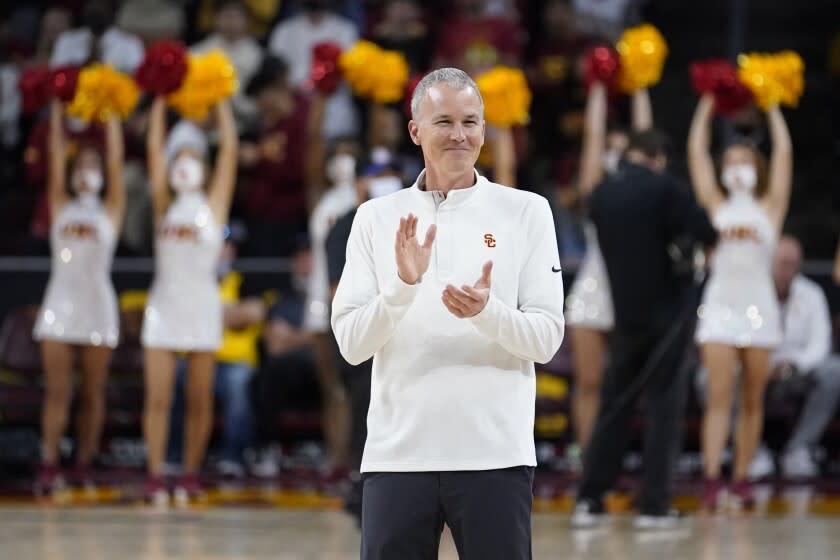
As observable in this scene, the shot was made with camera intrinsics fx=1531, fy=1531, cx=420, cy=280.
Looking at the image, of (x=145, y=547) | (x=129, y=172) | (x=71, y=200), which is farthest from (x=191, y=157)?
(x=145, y=547)

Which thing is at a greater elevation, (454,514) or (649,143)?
(649,143)

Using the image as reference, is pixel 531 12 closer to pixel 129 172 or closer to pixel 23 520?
pixel 129 172

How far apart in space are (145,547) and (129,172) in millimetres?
4450

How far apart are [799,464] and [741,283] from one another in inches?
65.8

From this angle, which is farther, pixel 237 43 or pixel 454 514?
pixel 237 43

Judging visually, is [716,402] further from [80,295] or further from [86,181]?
[86,181]

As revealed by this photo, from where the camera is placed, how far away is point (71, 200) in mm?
9289

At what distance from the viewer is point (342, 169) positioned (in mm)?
9258

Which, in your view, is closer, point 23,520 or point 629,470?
point 23,520

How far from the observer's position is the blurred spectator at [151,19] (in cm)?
1176

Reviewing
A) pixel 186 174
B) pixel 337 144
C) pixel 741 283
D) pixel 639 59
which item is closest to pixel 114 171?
pixel 186 174

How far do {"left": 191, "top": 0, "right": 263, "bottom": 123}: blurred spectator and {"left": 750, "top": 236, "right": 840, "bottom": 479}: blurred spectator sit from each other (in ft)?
13.5

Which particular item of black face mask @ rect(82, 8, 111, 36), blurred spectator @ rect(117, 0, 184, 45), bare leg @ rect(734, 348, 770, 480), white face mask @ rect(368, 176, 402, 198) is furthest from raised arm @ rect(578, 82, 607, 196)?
black face mask @ rect(82, 8, 111, 36)

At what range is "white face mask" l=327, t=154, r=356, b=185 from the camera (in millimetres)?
9242
